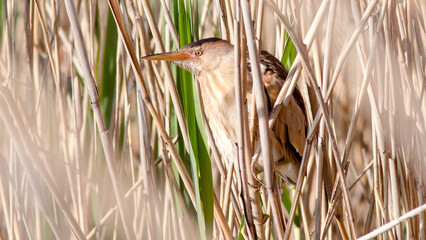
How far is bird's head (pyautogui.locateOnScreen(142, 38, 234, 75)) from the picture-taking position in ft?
4.22

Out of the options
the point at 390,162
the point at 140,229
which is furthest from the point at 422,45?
the point at 140,229

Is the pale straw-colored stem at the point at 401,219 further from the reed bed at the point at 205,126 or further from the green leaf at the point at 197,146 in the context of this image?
the green leaf at the point at 197,146

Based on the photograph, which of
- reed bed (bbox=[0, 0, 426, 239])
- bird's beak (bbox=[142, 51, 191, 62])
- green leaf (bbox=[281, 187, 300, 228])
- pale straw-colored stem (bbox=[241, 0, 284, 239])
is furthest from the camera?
green leaf (bbox=[281, 187, 300, 228])

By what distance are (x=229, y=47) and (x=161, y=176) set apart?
0.39m

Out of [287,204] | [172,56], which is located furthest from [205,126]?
[287,204]

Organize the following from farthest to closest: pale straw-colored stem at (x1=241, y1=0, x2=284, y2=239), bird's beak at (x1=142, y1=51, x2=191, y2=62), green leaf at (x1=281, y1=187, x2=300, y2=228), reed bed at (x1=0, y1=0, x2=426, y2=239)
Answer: green leaf at (x1=281, y1=187, x2=300, y2=228)
bird's beak at (x1=142, y1=51, x2=191, y2=62)
reed bed at (x1=0, y1=0, x2=426, y2=239)
pale straw-colored stem at (x1=241, y1=0, x2=284, y2=239)

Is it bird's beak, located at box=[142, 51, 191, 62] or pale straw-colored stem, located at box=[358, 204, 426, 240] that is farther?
bird's beak, located at box=[142, 51, 191, 62]

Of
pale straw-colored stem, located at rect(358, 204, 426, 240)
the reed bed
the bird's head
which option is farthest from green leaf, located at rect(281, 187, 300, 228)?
pale straw-colored stem, located at rect(358, 204, 426, 240)

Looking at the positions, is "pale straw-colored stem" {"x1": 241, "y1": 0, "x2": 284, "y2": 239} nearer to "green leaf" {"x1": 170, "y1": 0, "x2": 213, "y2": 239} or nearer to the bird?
"green leaf" {"x1": 170, "y1": 0, "x2": 213, "y2": 239}

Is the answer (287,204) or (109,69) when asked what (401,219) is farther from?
(109,69)

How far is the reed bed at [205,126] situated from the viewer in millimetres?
843

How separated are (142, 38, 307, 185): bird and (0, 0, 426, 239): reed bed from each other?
7 centimetres

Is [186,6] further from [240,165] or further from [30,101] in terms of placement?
[30,101]

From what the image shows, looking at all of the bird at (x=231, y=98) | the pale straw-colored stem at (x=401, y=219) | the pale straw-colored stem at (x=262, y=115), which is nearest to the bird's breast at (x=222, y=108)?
the bird at (x=231, y=98)
